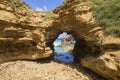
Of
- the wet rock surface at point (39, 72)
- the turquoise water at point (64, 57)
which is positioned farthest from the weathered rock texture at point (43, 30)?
the turquoise water at point (64, 57)

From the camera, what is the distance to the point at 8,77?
11.6m

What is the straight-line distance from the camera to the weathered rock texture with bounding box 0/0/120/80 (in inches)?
454

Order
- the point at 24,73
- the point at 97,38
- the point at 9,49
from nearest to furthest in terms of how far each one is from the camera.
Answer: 1. the point at 97,38
2. the point at 24,73
3. the point at 9,49

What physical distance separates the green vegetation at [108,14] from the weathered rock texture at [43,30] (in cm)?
42

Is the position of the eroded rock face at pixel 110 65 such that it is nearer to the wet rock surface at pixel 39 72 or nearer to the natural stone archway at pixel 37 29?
the natural stone archway at pixel 37 29

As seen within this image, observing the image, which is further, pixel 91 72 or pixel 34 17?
pixel 34 17

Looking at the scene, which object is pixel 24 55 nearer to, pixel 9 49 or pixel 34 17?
pixel 9 49

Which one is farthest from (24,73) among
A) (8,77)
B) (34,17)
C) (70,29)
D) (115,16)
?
(115,16)

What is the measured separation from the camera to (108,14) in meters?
11.8

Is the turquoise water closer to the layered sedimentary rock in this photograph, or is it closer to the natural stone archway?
the natural stone archway

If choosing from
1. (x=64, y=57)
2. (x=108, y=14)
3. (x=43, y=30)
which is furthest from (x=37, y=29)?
(x=64, y=57)

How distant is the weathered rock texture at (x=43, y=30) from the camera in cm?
1154

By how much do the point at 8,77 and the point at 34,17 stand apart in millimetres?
5041

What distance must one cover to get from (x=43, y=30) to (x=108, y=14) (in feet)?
16.9
